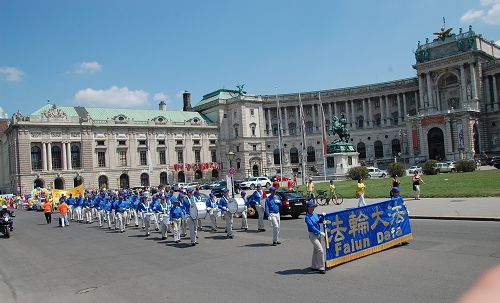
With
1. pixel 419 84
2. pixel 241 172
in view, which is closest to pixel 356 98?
pixel 419 84

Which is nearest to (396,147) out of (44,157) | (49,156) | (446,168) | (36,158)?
(446,168)

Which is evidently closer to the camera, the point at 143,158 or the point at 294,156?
the point at 143,158

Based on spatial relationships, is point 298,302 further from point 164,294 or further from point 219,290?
point 164,294

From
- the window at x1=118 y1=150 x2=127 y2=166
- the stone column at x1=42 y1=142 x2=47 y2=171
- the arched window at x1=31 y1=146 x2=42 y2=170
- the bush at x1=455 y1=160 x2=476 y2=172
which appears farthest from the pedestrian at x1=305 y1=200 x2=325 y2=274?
A: the window at x1=118 y1=150 x2=127 y2=166

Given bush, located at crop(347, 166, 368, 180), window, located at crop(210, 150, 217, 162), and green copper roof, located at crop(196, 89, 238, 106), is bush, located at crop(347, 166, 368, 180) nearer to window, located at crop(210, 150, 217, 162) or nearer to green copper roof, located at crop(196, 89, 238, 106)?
window, located at crop(210, 150, 217, 162)

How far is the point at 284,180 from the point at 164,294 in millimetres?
57519

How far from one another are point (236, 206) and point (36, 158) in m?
73.2

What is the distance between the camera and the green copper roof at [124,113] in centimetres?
9006

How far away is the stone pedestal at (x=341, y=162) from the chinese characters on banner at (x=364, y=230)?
40984 millimetres

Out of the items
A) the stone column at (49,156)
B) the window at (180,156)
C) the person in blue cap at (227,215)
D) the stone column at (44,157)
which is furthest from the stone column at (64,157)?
the person in blue cap at (227,215)

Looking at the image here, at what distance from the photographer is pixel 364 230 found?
42.8ft

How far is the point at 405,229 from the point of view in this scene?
14484mm

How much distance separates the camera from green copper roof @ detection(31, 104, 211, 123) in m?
90.1

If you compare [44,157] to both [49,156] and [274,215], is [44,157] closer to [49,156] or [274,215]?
[49,156]
